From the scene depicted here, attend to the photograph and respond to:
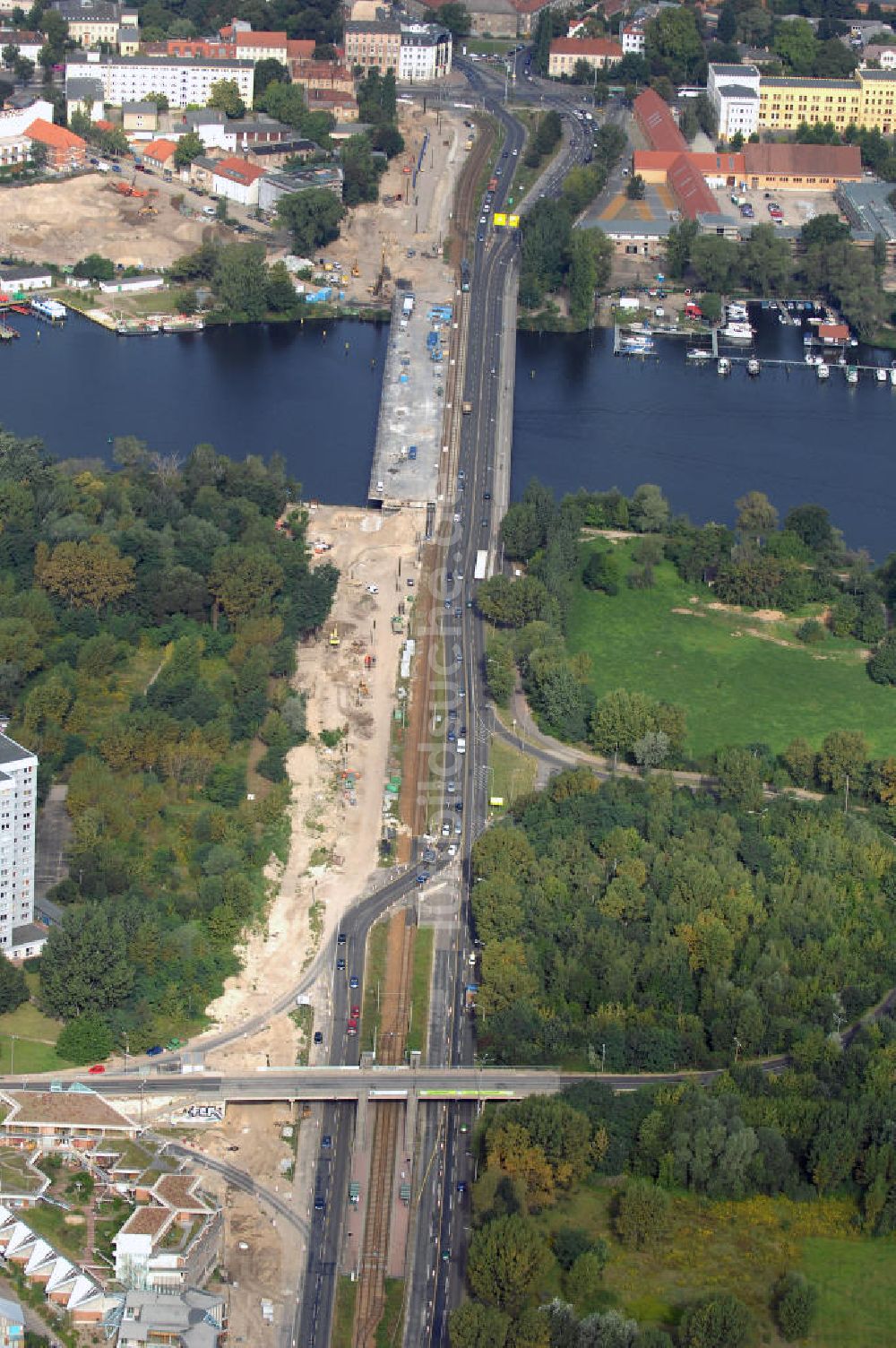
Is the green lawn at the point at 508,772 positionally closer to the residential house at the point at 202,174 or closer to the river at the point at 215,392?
the river at the point at 215,392

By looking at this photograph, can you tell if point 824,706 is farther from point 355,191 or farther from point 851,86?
point 851,86

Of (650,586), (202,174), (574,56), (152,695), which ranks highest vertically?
(574,56)

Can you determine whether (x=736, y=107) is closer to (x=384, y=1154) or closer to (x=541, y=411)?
(x=541, y=411)

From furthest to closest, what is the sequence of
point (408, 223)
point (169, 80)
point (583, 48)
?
1. point (583, 48)
2. point (169, 80)
3. point (408, 223)

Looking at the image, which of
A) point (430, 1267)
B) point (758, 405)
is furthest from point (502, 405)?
point (430, 1267)

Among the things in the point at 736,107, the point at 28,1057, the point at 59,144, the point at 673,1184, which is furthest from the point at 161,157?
the point at 673,1184

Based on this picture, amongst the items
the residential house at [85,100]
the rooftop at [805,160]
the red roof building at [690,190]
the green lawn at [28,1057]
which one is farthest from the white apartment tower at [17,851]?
the rooftop at [805,160]

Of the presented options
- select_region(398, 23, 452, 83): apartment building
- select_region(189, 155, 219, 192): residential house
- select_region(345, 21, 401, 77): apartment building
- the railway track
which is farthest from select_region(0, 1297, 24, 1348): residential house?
select_region(398, 23, 452, 83): apartment building
